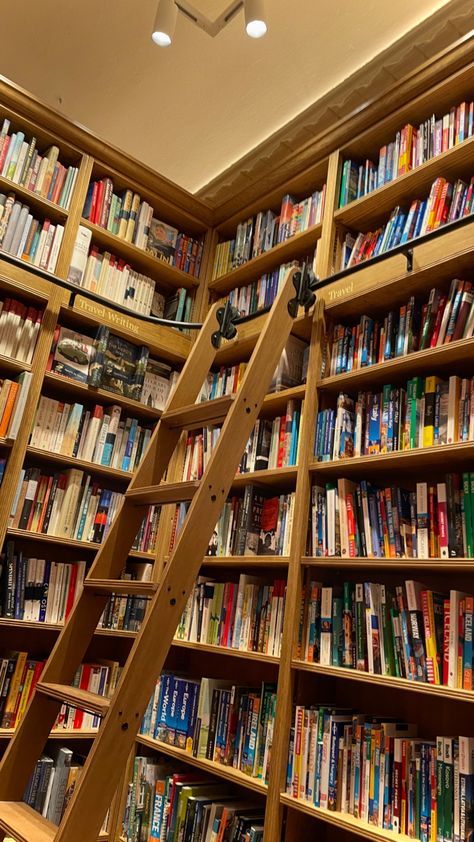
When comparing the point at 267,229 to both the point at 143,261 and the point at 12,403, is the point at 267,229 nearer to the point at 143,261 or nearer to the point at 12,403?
the point at 143,261

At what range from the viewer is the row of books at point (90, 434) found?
2.56 metres

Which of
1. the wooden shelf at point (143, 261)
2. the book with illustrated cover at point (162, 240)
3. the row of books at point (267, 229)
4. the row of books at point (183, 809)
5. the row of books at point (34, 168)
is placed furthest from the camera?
the book with illustrated cover at point (162, 240)

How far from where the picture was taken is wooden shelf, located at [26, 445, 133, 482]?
247 centimetres

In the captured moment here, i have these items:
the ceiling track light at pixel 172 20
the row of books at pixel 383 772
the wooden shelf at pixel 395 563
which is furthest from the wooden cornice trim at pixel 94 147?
the row of books at pixel 383 772

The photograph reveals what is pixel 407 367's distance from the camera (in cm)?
202

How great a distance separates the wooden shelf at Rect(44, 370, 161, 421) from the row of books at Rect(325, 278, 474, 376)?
3.06 feet

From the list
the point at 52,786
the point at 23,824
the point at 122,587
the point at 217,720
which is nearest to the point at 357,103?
the point at 122,587

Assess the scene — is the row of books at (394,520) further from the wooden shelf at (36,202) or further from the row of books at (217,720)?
the wooden shelf at (36,202)

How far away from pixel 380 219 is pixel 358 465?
1.01 meters

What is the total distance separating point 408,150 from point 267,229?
2.56ft

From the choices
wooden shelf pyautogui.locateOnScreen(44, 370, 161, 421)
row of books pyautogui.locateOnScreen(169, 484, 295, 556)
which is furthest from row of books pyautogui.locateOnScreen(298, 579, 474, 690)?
wooden shelf pyautogui.locateOnScreen(44, 370, 161, 421)

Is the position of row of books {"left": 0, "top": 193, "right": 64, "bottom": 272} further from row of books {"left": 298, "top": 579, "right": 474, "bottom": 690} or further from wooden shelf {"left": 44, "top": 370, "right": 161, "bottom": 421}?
row of books {"left": 298, "top": 579, "right": 474, "bottom": 690}

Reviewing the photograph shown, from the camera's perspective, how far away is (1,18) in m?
2.78

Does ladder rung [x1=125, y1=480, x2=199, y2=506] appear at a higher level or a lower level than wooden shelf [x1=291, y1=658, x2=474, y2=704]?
higher
